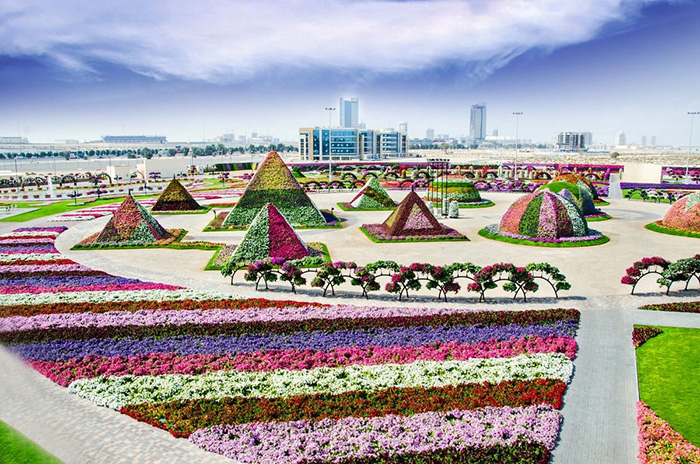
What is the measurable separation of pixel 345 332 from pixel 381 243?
1437 centimetres

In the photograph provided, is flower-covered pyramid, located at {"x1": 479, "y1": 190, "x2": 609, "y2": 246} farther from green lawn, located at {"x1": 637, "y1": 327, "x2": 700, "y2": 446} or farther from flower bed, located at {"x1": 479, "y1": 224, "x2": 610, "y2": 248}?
green lawn, located at {"x1": 637, "y1": 327, "x2": 700, "y2": 446}

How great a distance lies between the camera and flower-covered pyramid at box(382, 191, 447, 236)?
3158 centimetres

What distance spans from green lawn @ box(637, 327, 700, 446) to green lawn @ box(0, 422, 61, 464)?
11752 millimetres

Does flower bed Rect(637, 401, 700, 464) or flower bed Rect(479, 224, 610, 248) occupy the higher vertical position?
flower bed Rect(479, 224, 610, 248)

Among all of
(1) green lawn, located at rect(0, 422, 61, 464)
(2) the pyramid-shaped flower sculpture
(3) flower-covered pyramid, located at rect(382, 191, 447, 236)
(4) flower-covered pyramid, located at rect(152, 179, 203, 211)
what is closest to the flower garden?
(1) green lawn, located at rect(0, 422, 61, 464)

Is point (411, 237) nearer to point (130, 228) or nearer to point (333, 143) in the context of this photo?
point (130, 228)

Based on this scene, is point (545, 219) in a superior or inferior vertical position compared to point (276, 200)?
inferior

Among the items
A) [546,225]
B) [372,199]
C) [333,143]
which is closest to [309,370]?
[546,225]

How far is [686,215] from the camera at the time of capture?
3344cm

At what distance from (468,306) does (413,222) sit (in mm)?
13377

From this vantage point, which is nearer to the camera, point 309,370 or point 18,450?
point 18,450

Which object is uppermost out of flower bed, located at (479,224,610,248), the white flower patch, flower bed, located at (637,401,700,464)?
flower bed, located at (479,224,610,248)

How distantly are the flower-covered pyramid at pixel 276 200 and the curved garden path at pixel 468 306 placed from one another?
205cm

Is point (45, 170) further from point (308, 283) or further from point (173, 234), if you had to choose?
point (308, 283)
